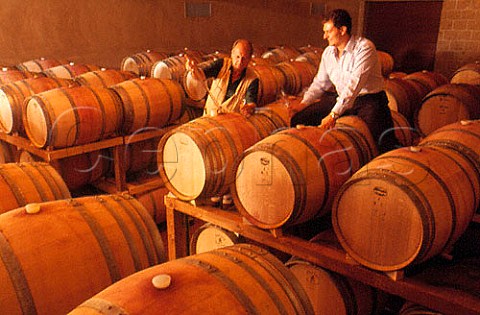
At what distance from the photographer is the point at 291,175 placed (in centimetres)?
263

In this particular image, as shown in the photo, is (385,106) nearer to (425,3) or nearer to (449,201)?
(449,201)

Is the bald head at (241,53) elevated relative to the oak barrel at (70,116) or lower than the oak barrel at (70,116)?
elevated

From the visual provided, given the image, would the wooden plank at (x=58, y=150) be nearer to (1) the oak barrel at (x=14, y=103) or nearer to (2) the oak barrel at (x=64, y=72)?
(1) the oak barrel at (x=14, y=103)

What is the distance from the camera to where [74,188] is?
4.79m

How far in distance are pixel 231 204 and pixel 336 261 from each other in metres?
1.16

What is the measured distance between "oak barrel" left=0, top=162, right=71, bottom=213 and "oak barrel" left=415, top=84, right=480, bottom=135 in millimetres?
4097

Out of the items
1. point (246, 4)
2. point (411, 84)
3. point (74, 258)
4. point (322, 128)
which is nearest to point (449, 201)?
point (322, 128)

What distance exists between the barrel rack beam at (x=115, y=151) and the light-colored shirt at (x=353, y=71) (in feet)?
7.42

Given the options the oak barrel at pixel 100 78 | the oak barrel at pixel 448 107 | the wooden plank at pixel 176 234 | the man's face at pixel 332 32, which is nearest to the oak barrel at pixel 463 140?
the man's face at pixel 332 32

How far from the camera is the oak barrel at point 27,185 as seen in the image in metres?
2.57

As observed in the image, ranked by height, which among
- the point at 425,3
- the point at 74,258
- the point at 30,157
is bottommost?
the point at 30,157

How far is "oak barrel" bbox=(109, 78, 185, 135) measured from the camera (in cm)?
479

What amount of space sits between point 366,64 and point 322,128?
2.17 feet

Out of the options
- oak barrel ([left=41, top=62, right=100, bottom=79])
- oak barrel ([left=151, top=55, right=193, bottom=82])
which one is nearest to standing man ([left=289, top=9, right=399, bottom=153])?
oak barrel ([left=151, top=55, right=193, bottom=82])
